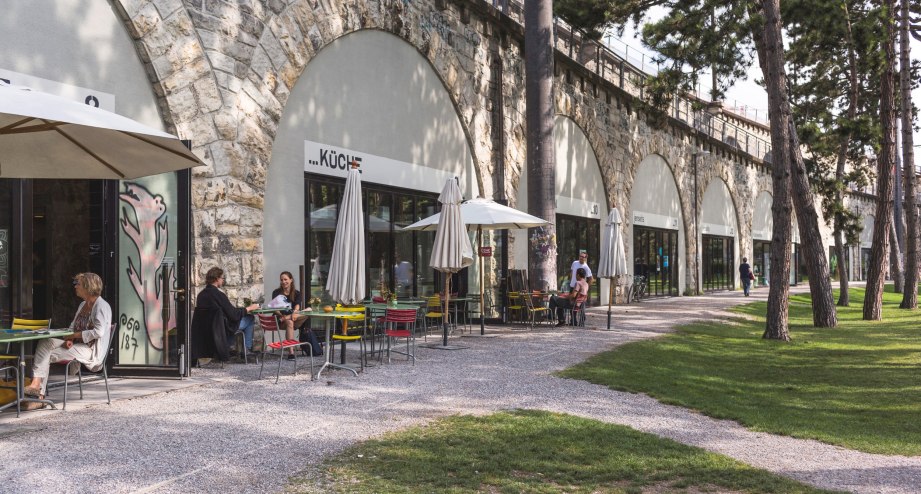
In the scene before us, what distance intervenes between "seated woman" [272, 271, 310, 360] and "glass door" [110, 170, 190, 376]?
1456 mm

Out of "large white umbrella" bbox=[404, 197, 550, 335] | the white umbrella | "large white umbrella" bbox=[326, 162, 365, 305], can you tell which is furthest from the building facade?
"large white umbrella" bbox=[326, 162, 365, 305]

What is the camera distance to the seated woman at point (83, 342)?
6.56m

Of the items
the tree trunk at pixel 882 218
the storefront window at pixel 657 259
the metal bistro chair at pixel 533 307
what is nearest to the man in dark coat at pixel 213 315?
the metal bistro chair at pixel 533 307

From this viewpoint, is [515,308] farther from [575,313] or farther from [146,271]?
[146,271]

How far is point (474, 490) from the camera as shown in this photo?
447 cm

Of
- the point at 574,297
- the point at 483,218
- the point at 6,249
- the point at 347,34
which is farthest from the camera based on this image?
the point at 574,297

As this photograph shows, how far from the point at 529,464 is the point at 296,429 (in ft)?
6.15

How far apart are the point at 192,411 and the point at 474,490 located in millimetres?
3042

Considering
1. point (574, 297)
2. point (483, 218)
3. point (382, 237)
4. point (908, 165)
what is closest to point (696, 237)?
point (908, 165)

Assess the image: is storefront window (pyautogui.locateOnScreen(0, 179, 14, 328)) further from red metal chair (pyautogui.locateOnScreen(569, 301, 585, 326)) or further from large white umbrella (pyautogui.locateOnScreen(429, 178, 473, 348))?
red metal chair (pyautogui.locateOnScreen(569, 301, 585, 326))

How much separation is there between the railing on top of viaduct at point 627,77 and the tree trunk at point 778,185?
505 centimetres

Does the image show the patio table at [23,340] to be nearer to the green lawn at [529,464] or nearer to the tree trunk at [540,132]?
the green lawn at [529,464]

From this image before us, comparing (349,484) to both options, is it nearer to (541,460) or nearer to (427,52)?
(541,460)

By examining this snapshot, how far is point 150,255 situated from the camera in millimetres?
8727
